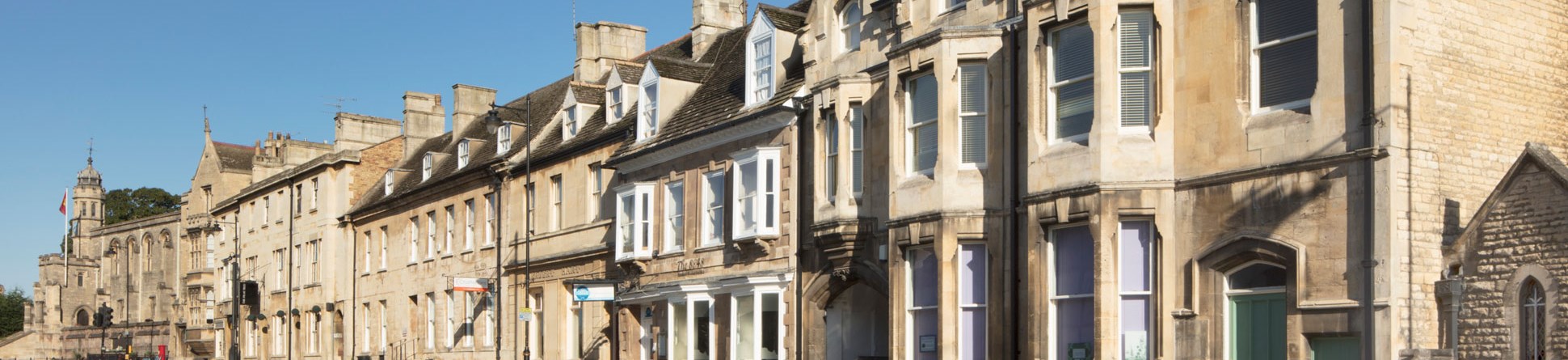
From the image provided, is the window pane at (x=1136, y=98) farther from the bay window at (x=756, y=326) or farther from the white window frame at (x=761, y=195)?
the bay window at (x=756, y=326)

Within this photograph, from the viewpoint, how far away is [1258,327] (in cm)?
1811

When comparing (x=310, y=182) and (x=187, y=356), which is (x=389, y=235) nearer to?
(x=310, y=182)

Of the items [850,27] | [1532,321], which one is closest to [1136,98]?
[1532,321]

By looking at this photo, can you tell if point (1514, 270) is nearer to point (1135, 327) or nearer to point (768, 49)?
point (1135, 327)

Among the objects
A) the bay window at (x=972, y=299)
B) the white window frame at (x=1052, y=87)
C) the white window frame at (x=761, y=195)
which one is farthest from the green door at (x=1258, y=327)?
the white window frame at (x=761, y=195)

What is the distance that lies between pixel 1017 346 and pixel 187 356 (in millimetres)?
64754

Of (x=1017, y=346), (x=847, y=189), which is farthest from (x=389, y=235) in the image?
(x=1017, y=346)

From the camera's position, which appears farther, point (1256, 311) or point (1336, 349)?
point (1256, 311)

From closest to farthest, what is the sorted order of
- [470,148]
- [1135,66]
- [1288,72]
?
1. [1288,72]
2. [1135,66]
3. [470,148]

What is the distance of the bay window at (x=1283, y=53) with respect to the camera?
1745 cm

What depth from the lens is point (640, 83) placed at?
113 feet

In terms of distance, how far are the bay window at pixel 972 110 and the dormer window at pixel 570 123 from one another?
1910 cm

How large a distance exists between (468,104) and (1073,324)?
36.5 m

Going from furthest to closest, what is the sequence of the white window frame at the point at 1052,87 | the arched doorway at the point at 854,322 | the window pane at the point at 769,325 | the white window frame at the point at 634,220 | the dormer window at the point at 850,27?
the white window frame at the point at 634,220
the window pane at the point at 769,325
the arched doorway at the point at 854,322
the dormer window at the point at 850,27
the white window frame at the point at 1052,87
